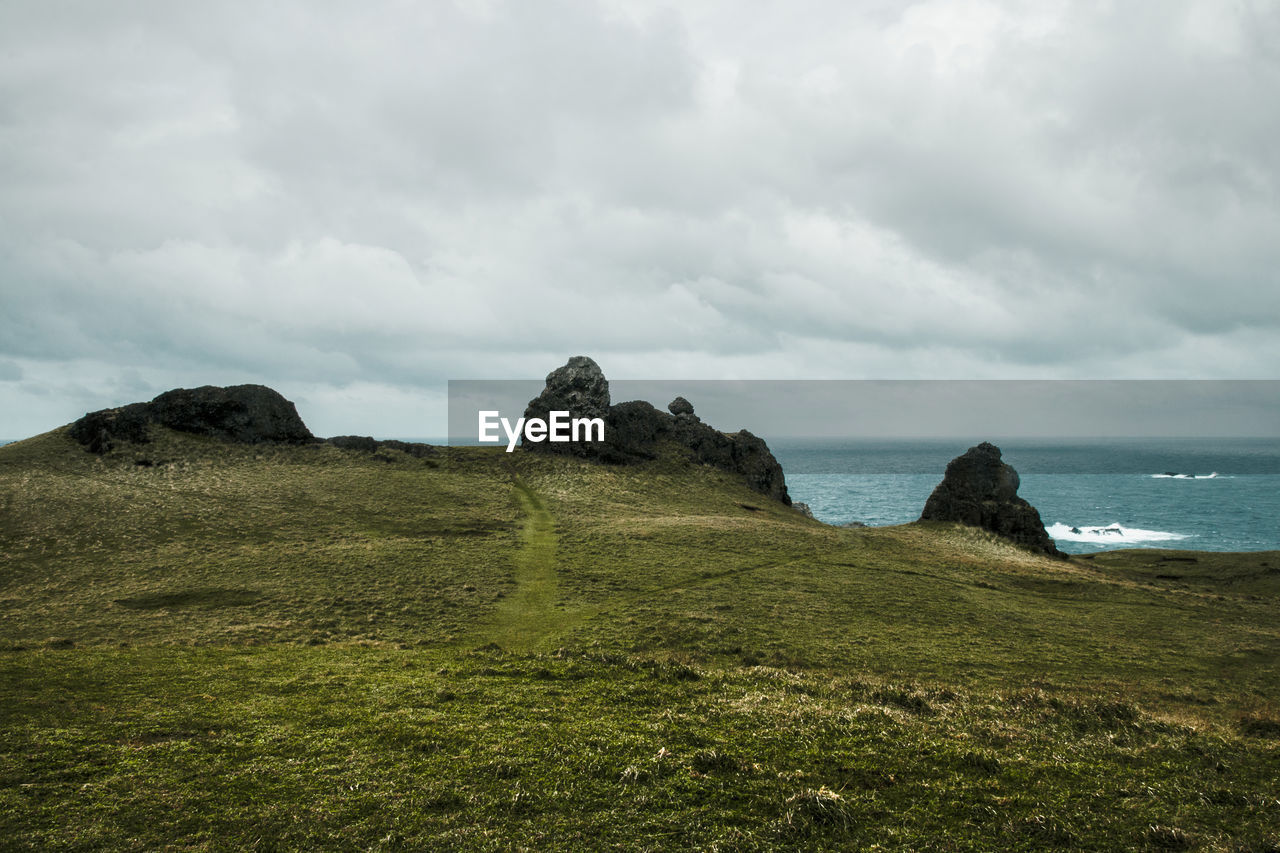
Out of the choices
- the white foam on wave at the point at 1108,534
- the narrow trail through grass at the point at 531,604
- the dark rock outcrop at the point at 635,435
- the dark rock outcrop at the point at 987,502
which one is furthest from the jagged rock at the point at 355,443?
the white foam on wave at the point at 1108,534

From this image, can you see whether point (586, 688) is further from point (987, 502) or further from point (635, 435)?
point (635, 435)

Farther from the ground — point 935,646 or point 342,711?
point 342,711

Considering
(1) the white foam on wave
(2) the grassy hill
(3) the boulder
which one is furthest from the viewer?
(1) the white foam on wave

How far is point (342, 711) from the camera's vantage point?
16.5 metres

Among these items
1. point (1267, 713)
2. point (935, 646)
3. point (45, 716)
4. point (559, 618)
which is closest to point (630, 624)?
point (559, 618)

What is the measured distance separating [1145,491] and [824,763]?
214933mm

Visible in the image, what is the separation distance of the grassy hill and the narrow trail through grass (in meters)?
0.25

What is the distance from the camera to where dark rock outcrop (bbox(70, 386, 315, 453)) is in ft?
199

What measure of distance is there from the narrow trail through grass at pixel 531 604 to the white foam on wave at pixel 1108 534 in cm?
10241

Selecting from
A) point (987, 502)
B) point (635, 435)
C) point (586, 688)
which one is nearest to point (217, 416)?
point (635, 435)

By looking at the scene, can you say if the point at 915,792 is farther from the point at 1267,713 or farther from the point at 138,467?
the point at 138,467

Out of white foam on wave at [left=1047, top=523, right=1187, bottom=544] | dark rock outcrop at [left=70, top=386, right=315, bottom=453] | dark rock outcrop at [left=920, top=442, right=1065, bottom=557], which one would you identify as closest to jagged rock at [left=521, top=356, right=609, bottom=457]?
dark rock outcrop at [left=70, top=386, right=315, bottom=453]

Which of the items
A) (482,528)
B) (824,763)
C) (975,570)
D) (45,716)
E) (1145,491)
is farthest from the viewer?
(1145,491)

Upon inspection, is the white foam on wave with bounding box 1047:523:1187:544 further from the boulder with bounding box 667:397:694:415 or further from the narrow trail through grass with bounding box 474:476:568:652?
the narrow trail through grass with bounding box 474:476:568:652
